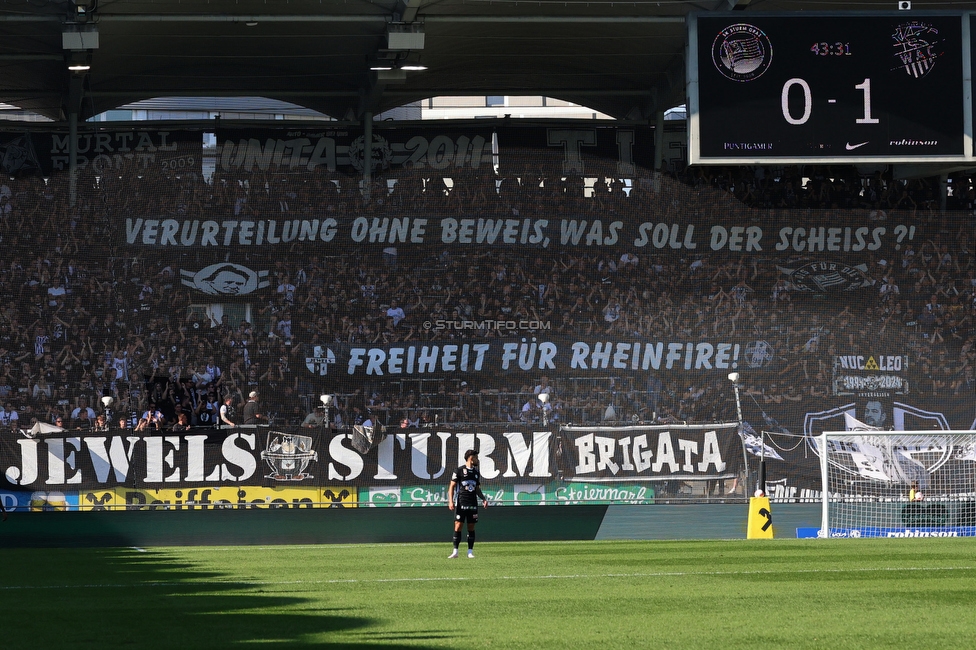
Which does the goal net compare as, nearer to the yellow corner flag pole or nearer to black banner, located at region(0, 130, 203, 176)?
the yellow corner flag pole

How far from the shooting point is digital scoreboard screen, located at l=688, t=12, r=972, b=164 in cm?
2325

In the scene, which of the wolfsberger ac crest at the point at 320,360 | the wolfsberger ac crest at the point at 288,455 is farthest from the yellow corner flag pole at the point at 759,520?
the wolfsberger ac crest at the point at 320,360

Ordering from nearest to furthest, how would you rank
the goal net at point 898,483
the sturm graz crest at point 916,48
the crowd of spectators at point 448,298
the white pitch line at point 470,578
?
the white pitch line at point 470,578 < the goal net at point 898,483 < the sturm graz crest at point 916,48 < the crowd of spectators at point 448,298

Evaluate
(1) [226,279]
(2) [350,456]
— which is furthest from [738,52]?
(1) [226,279]

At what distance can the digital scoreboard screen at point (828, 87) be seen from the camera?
23250 mm

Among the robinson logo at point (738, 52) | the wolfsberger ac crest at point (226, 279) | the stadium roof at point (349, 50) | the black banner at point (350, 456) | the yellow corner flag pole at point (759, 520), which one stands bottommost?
the yellow corner flag pole at point (759, 520)

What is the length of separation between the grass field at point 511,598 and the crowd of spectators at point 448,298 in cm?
799

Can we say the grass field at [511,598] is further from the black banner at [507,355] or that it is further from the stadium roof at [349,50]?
the stadium roof at [349,50]

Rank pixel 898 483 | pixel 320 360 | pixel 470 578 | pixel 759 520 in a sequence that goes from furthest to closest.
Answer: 1. pixel 320 360
2. pixel 898 483
3. pixel 759 520
4. pixel 470 578

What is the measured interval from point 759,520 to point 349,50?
44.6 feet

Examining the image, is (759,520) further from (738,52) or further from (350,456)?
(738,52)

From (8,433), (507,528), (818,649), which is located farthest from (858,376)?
(818,649)

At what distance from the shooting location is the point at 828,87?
924 inches

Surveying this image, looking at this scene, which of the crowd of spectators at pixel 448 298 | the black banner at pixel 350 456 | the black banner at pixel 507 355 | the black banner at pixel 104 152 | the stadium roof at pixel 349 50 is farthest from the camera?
the black banner at pixel 104 152
